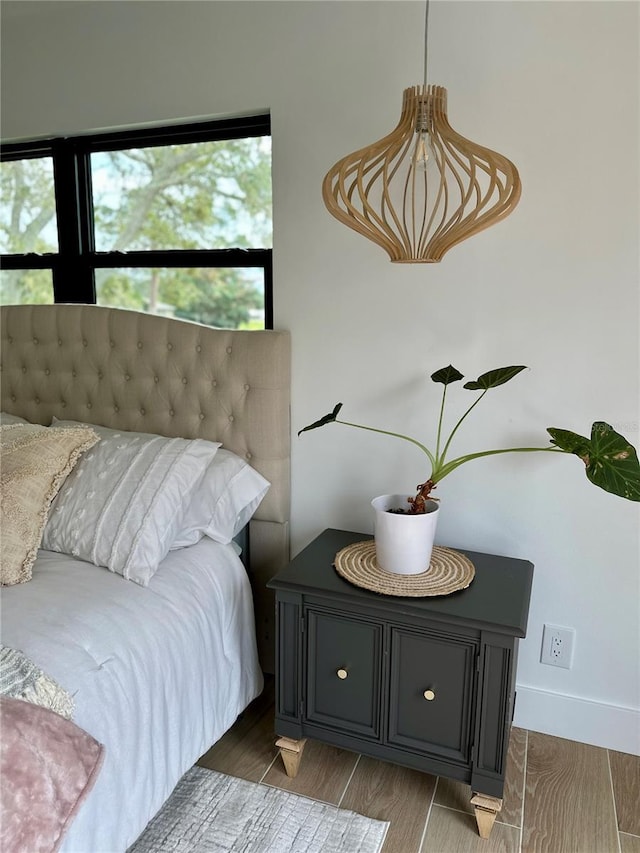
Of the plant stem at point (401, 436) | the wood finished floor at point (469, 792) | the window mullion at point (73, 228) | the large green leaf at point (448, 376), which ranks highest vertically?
the window mullion at point (73, 228)

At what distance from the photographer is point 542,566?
201cm

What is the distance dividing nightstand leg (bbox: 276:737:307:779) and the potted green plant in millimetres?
557

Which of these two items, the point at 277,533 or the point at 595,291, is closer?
the point at 595,291

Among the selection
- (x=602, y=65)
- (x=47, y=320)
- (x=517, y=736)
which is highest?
(x=602, y=65)

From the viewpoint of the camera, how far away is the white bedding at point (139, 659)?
1434 mm

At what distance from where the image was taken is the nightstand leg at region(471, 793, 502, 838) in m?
1.66

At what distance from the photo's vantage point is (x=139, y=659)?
5.18 feet

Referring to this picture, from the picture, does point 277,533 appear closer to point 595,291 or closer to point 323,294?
point 323,294

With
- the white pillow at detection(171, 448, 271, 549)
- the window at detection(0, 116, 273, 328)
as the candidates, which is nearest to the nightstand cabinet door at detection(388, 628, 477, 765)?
the white pillow at detection(171, 448, 271, 549)

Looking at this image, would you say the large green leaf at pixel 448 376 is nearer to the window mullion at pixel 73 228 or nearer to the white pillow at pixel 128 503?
the white pillow at pixel 128 503

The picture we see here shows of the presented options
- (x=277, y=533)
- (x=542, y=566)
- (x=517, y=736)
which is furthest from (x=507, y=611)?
(x=277, y=533)

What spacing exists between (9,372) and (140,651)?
1396 mm

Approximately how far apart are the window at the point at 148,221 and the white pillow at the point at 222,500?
0.54 meters

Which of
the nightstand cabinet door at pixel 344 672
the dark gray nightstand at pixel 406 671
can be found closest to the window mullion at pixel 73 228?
the dark gray nightstand at pixel 406 671
